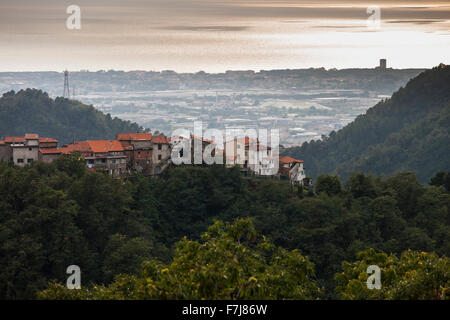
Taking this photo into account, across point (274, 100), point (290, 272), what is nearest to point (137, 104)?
point (274, 100)

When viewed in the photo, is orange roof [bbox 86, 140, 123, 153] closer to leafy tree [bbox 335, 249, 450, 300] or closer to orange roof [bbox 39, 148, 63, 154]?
orange roof [bbox 39, 148, 63, 154]

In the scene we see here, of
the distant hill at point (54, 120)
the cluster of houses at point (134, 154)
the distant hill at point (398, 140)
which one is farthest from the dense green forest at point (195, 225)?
the distant hill at point (54, 120)

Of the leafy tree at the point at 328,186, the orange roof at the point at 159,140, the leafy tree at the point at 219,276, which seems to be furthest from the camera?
the orange roof at the point at 159,140

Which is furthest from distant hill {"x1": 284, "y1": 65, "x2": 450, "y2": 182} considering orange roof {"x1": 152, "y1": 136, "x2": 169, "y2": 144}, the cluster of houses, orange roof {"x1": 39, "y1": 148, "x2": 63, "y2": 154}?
orange roof {"x1": 39, "y1": 148, "x2": 63, "y2": 154}

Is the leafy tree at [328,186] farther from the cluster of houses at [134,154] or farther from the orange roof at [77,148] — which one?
the orange roof at [77,148]

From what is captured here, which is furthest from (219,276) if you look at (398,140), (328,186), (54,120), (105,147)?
(54,120)

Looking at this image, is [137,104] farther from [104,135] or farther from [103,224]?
[103,224]
